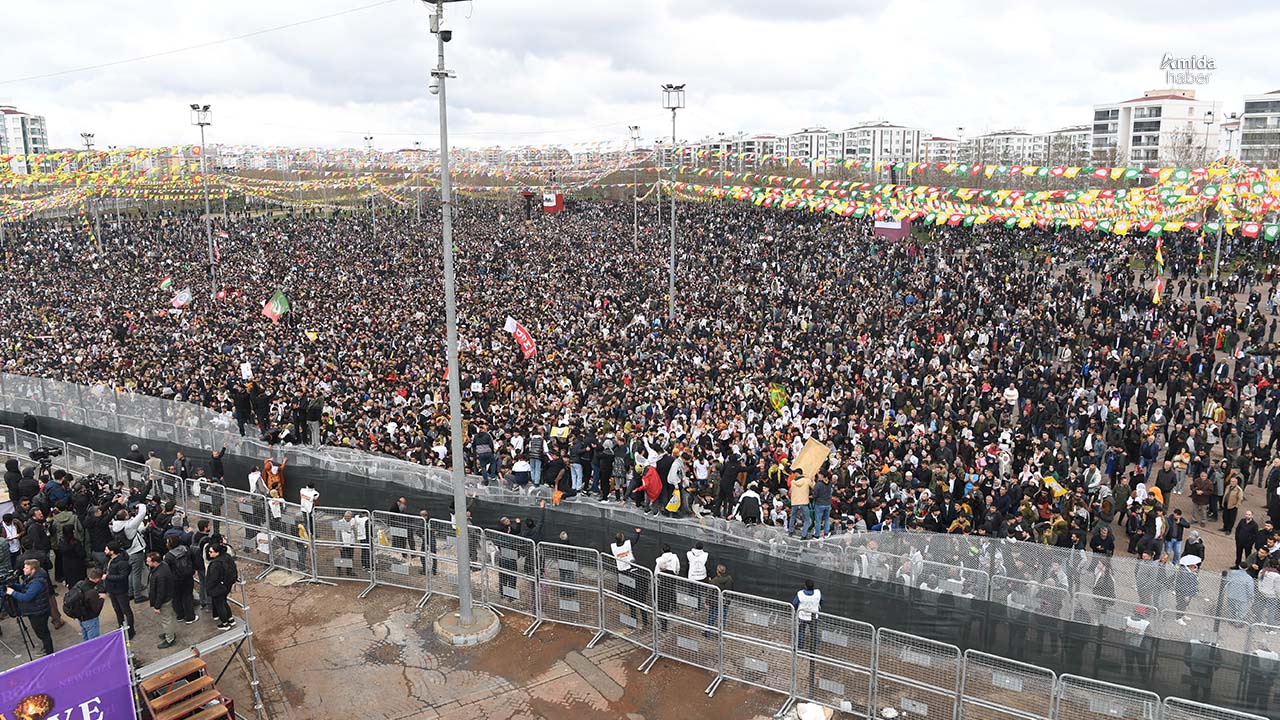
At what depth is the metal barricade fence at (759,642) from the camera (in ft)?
34.0

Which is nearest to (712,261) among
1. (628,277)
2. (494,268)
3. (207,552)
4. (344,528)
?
(628,277)

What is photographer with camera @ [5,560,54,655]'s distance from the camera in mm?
9891

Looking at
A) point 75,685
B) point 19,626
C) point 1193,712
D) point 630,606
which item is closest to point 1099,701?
point 1193,712

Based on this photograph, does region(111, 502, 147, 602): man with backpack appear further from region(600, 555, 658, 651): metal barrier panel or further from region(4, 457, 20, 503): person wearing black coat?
region(600, 555, 658, 651): metal barrier panel

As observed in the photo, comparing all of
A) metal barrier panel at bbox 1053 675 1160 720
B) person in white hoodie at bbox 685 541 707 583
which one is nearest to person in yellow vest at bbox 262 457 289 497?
person in white hoodie at bbox 685 541 707 583

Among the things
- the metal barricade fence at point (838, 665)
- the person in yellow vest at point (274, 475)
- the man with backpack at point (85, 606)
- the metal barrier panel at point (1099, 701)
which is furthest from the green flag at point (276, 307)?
the metal barrier panel at point (1099, 701)

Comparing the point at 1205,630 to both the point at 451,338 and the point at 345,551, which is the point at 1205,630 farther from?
the point at 345,551

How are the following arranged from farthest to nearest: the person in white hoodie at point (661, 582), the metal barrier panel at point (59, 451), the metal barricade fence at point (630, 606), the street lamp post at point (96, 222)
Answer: the street lamp post at point (96, 222), the metal barrier panel at point (59, 451), the metal barricade fence at point (630, 606), the person in white hoodie at point (661, 582)

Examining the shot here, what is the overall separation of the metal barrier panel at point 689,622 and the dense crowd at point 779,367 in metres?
2.41

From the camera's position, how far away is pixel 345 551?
1352 cm

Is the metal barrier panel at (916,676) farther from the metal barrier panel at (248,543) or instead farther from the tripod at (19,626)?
the tripod at (19,626)

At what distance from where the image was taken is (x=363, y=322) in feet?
98.7

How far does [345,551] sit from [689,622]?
18.8 ft

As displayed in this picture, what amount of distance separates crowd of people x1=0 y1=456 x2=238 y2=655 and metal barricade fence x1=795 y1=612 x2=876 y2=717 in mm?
6811
